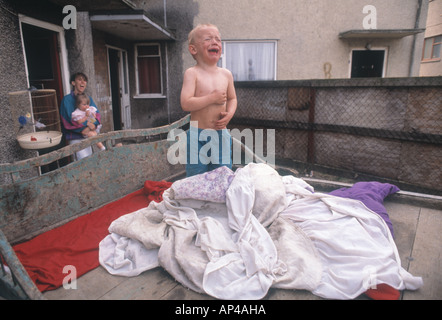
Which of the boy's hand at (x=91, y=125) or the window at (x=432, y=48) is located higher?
the window at (x=432, y=48)

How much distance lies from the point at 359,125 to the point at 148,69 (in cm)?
720

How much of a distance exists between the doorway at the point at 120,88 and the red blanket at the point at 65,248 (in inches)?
288

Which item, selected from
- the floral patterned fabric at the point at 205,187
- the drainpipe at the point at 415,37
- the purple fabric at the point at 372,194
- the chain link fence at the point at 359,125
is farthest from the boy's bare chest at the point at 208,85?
the drainpipe at the point at 415,37

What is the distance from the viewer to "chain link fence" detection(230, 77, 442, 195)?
384cm

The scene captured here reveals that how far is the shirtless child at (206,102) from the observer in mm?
2516

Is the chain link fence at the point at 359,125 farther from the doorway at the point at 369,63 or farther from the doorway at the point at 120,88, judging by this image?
the doorway at the point at 369,63

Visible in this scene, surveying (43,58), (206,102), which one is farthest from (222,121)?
(43,58)

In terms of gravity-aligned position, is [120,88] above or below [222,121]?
above

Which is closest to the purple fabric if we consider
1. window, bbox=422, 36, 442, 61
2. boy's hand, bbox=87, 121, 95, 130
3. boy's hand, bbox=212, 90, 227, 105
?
boy's hand, bbox=212, 90, 227, 105

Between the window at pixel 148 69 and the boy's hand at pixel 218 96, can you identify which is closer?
the boy's hand at pixel 218 96

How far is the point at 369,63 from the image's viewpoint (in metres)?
9.62

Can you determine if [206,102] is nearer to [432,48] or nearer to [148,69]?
[148,69]
